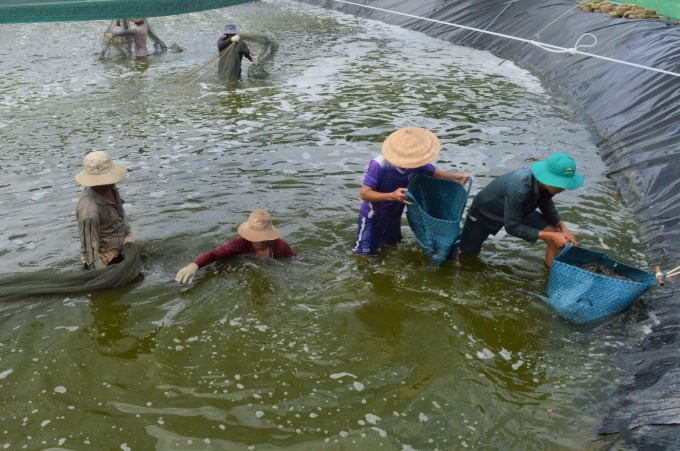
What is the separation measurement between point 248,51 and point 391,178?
801 cm

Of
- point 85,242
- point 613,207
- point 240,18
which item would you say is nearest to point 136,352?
point 85,242

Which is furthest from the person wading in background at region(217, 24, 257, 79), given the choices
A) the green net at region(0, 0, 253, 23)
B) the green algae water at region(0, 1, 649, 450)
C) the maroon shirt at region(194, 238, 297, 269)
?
the maroon shirt at region(194, 238, 297, 269)

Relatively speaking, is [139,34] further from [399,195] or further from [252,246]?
[399,195]

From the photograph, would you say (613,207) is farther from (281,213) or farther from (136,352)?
(136,352)

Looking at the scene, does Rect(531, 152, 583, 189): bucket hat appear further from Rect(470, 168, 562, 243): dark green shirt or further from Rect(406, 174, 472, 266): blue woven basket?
Rect(406, 174, 472, 266): blue woven basket

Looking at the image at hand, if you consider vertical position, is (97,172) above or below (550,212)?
above

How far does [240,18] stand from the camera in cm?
2086

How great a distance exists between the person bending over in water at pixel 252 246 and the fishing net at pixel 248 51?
25.0ft

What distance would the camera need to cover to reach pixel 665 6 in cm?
1077

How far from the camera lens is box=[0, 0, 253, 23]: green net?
23.9 feet

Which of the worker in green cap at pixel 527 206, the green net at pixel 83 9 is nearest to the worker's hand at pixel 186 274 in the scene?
the worker in green cap at pixel 527 206

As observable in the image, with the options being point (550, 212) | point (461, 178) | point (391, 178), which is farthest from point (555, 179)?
point (391, 178)

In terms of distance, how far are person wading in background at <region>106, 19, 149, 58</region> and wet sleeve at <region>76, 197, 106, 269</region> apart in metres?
10.3

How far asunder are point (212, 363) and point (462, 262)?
2.54 meters
